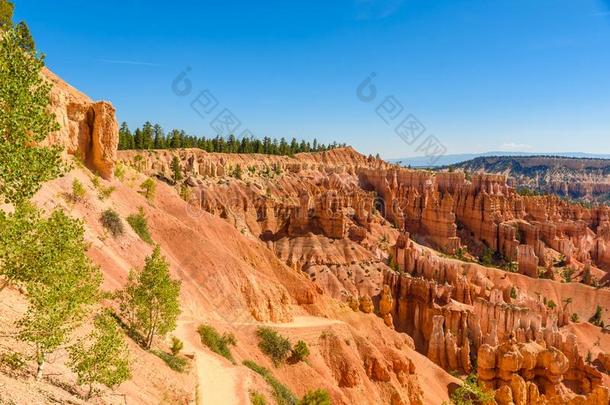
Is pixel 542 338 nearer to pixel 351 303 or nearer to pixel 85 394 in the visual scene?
pixel 351 303

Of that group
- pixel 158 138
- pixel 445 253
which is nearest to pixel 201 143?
pixel 158 138

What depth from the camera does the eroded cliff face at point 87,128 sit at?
30527 millimetres

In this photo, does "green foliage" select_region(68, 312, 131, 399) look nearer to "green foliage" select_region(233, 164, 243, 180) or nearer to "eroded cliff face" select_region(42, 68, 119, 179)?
"eroded cliff face" select_region(42, 68, 119, 179)

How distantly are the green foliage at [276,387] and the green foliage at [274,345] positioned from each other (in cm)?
191

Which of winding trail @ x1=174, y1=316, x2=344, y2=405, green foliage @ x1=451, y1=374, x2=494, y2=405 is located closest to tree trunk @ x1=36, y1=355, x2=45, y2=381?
winding trail @ x1=174, y1=316, x2=344, y2=405

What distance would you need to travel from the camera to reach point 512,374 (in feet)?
122

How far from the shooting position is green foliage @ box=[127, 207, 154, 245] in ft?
105

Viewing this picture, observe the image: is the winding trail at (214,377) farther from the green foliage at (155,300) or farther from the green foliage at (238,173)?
the green foliage at (238,173)

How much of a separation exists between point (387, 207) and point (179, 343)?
70886 millimetres

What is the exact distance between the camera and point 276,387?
24281 millimetres

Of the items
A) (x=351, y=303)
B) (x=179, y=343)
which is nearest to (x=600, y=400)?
(x=351, y=303)

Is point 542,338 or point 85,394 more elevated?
point 85,394

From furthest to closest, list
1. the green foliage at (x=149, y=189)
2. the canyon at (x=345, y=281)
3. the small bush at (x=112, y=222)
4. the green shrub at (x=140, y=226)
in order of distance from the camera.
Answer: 1. the green foliage at (x=149, y=189)
2. the green shrub at (x=140, y=226)
3. the small bush at (x=112, y=222)
4. the canyon at (x=345, y=281)

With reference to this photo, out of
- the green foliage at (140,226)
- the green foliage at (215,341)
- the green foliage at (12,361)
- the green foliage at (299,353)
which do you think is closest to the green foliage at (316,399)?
the green foliage at (215,341)
